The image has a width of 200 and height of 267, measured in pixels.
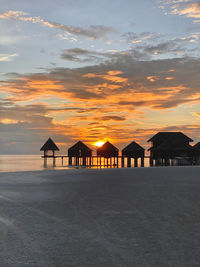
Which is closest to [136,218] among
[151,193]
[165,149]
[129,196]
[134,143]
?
[129,196]

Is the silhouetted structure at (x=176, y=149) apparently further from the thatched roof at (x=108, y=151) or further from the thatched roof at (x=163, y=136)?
the thatched roof at (x=108, y=151)

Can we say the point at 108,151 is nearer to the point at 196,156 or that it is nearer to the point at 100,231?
the point at 196,156

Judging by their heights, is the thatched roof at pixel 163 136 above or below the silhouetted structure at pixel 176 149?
above

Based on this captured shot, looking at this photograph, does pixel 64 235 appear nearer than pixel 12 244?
No

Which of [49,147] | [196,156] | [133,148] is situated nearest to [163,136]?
[133,148]

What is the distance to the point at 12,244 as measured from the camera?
22.8 ft

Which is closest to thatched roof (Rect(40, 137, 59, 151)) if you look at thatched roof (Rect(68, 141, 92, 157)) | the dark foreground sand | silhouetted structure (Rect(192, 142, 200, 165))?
thatched roof (Rect(68, 141, 92, 157))

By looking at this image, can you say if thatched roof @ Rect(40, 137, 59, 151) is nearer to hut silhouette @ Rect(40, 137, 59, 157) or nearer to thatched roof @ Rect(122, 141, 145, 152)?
hut silhouette @ Rect(40, 137, 59, 157)

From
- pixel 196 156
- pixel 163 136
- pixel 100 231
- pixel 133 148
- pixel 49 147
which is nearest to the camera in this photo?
pixel 100 231

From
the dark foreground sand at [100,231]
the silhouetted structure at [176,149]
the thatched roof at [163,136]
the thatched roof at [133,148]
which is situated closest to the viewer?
the dark foreground sand at [100,231]

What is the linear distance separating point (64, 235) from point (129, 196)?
721 centimetres

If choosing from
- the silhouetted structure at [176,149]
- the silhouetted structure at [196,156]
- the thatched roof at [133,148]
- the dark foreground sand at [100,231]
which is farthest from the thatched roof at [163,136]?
the dark foreground sand at [100,231]

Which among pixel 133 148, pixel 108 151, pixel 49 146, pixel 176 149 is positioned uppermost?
pixel 49 146

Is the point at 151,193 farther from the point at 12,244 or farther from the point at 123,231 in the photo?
the point at 12,244
